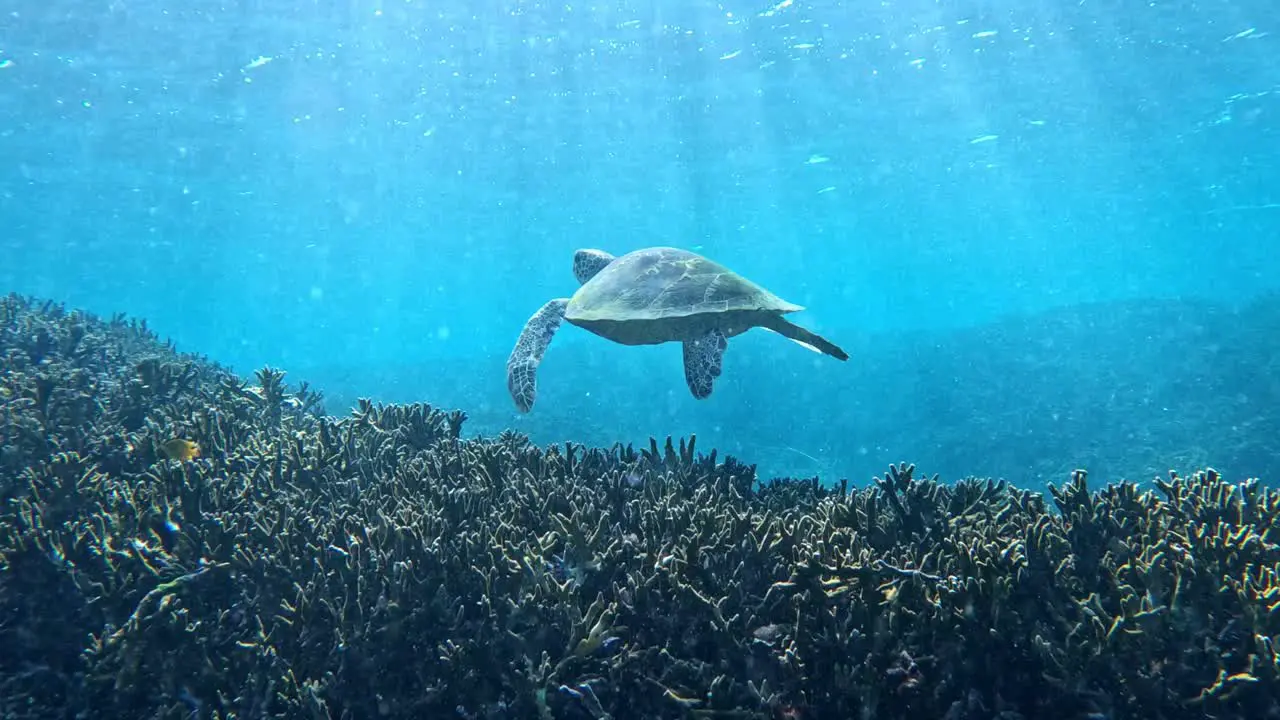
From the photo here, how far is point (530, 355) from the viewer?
8.00 meters

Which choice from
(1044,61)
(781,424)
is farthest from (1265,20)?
(781,424)

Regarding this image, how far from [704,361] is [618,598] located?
4.10 m

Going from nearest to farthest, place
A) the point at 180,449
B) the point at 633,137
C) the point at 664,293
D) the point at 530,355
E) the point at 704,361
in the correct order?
the point at 180,449, the point at 664,293, the point at 704,361, the point at 530,355, the point at 633,137

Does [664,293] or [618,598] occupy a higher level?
[664,293]

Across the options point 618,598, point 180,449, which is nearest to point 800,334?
point 618,598

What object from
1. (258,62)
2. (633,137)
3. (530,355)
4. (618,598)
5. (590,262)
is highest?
(258,62)

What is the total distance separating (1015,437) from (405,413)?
18478 mm

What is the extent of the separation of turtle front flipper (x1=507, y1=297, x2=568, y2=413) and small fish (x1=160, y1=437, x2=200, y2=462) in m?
3.27

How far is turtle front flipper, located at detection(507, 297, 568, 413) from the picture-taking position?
7.54 m

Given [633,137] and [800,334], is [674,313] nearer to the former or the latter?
[800,334]

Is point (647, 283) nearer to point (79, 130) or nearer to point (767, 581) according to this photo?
point (767, 581)

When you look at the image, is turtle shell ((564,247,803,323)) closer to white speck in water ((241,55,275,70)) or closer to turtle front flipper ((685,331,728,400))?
turtle front flipper ((685,331,728,400))

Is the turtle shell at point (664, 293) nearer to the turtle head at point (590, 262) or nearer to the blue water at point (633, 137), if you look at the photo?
the turtle head at point (590, 262)

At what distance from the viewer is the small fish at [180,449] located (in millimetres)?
6156
